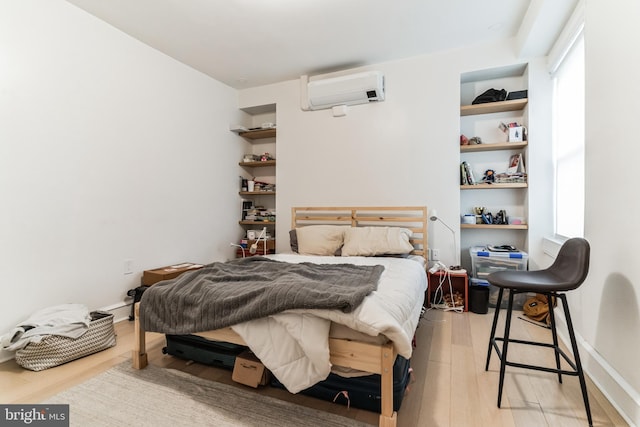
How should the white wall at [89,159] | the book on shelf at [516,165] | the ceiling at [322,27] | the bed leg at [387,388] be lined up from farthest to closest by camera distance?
the book on shelf at [516,165], the ceiling at [322,27], the white wall at [89,159], the bed leg at [387,388]

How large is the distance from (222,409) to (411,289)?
119 cm

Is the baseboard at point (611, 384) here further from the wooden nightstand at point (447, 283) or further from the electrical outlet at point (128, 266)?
the electrical outlet at point (128, 266)

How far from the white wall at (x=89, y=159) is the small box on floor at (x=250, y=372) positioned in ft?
5.45

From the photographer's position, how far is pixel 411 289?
5.84ft

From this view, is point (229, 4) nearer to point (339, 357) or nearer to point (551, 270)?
point (339, 357)

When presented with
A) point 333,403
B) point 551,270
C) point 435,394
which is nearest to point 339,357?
point 333,403

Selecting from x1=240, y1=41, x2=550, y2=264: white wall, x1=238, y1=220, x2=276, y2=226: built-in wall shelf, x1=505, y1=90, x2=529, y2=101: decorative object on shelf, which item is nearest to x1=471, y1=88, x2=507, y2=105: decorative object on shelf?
x1=505, y1=90, x2=529, y2=101: decorative object on shelf

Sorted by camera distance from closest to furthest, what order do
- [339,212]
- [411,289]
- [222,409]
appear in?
[222,409]
[411,289]
[339,212]

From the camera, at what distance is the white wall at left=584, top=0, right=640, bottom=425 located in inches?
51.8

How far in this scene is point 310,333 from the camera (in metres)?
1.31

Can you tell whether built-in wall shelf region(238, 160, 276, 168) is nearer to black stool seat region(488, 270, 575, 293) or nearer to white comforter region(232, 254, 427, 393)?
white comforter region(232, 254, 427, 393)
